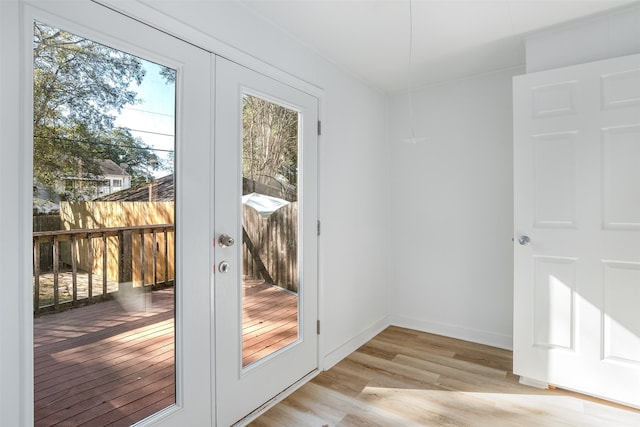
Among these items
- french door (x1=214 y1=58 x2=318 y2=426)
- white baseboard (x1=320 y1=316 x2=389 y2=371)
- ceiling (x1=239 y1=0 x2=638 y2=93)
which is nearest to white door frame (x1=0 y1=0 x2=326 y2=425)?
french door (x1=214 y1=58 x2=318 y2=426)

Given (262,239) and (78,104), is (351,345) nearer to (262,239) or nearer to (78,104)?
(262,239)

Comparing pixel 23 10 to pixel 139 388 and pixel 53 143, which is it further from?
pixel 139 388

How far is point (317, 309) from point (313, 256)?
1.31ft

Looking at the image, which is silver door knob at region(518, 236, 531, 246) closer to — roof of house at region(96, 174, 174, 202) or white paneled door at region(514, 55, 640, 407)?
white paneled door at region(514, 55, 640, 407)

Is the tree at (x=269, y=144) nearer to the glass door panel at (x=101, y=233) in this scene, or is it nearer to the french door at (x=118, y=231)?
the french door at (x=118, y=231)

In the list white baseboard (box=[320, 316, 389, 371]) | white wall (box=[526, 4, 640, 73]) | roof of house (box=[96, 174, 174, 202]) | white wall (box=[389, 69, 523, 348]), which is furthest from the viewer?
white wall (box=[389, 69, 523, 348])

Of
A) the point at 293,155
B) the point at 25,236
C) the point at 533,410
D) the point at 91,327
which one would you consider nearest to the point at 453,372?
the point at 533,410

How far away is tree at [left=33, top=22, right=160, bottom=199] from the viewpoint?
122cm

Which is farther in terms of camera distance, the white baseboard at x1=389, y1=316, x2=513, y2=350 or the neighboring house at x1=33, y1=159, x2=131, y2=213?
the white baseboard at x1=389, y1=316, x2=513, y2=350

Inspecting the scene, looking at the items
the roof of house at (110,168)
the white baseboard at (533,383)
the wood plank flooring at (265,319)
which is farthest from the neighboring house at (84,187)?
the white baseboard at (533,383)

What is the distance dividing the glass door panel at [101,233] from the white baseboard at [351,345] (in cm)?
126

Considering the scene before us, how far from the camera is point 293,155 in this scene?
7.66ft

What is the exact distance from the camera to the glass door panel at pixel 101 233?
125 cm

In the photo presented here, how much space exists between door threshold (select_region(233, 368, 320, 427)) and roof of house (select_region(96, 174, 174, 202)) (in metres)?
1.31
